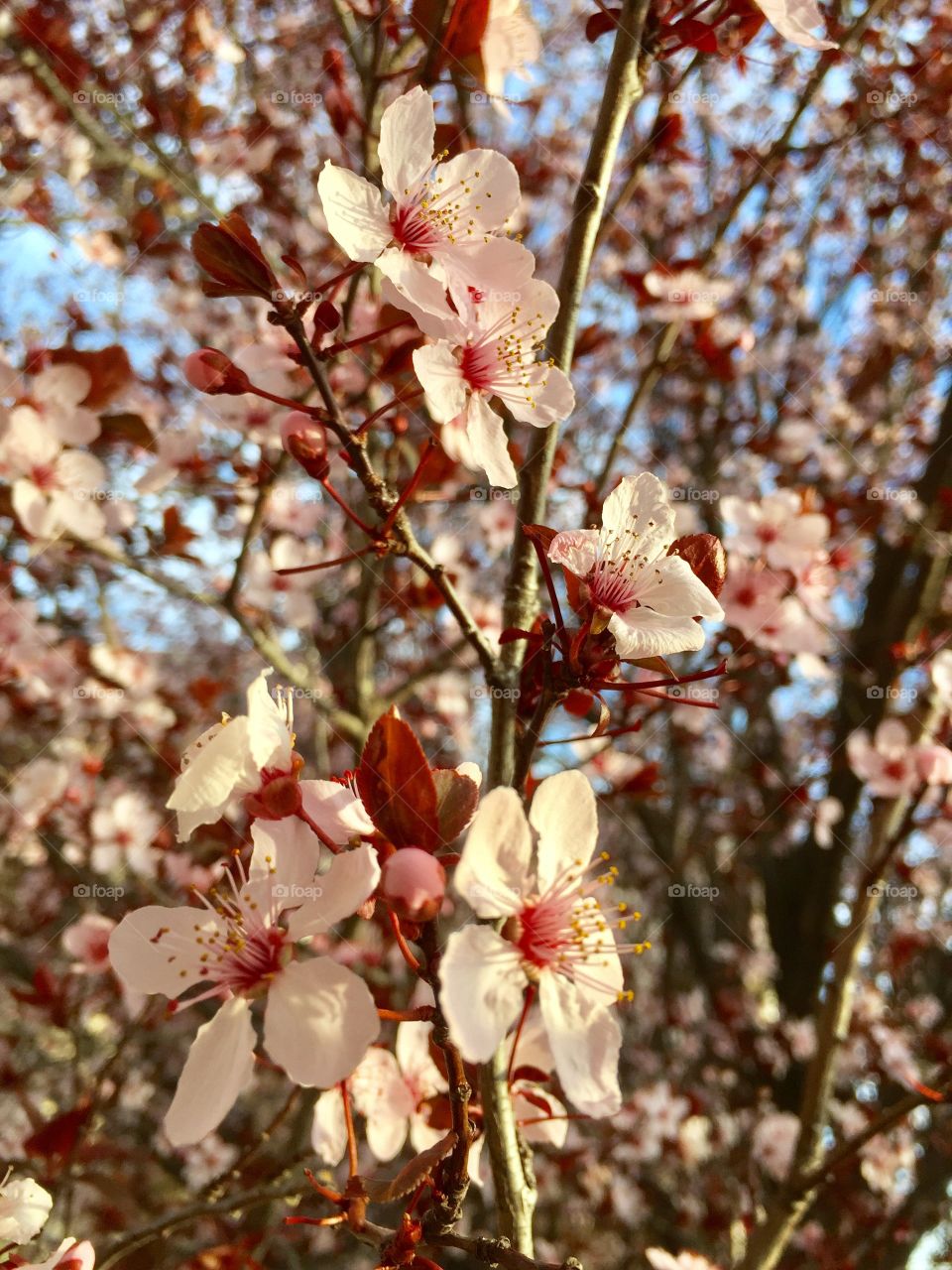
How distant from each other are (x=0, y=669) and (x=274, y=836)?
2.32 m

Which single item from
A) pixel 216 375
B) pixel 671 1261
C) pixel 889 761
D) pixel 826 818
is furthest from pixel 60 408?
pixel 826 818

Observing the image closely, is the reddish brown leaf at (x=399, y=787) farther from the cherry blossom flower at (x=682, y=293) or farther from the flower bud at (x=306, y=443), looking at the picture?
the cherry blossom flower at (x=682, y=293)

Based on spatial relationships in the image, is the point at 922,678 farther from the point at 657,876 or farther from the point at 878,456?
the point at 657,876

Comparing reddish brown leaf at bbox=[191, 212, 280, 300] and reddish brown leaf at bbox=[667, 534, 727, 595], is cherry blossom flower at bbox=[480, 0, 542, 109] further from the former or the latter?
reddish brown leaf at bbox=[667, 534, 727, 595]

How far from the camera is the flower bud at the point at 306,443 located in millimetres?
912

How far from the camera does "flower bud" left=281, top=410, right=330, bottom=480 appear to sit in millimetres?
912

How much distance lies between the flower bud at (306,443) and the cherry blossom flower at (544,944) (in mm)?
417

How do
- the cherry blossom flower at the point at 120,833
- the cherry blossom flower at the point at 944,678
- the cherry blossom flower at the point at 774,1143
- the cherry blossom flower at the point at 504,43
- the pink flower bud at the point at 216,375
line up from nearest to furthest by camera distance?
the pink flower bud at the point at 216,375
the cherry blossom flower at the point at 504,43
the cherry blossom flower at the point at 944,678
the cherry blossom flower at the point at 120,833
the cherry blossom flower at the point at 774,1143

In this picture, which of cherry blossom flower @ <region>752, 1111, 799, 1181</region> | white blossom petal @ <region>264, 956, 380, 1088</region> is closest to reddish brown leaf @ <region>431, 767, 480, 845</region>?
white blossom petal @ <region>264, 956, 380, 1088</region>

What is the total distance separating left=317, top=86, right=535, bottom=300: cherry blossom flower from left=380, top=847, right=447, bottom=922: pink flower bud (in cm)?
50

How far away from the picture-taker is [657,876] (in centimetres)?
487

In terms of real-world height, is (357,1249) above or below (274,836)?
below

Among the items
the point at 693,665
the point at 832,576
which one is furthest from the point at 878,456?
the point at 832,576

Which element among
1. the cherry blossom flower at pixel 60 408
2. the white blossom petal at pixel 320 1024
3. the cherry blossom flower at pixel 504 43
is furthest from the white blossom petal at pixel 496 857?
the cherry blossom flower at pixel 60 408
